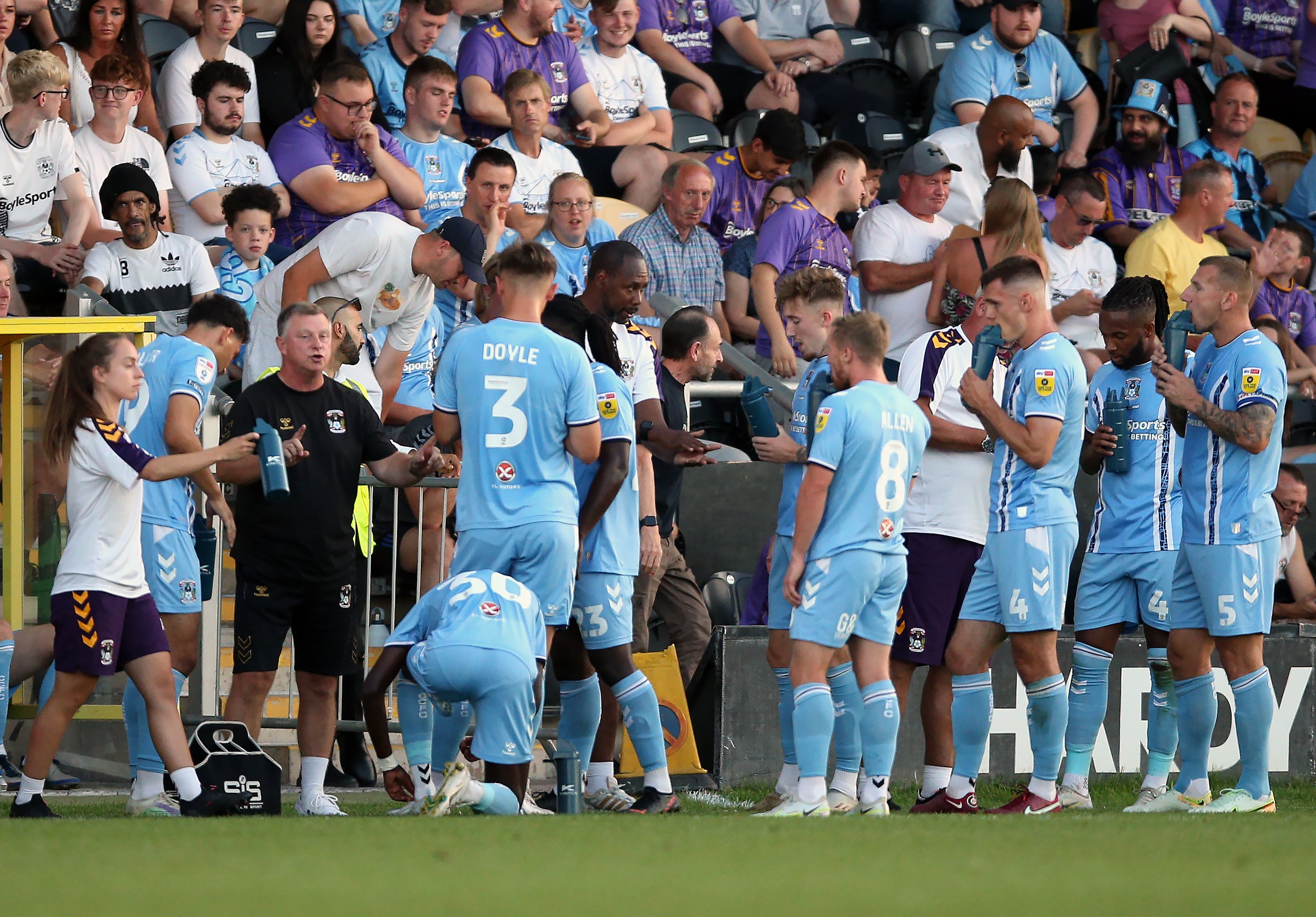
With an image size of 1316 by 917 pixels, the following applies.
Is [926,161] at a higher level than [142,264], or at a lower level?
higher

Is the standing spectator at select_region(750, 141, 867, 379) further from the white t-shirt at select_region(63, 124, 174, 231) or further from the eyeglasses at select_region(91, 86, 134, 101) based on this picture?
the eyeglasses at select_region(91, 86, 134, 101)

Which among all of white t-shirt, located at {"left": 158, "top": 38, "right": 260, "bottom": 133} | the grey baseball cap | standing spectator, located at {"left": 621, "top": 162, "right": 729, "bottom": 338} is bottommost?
standing spectator, located at {"left": 621, "top": 162, "right": 729, "bottom": 338}

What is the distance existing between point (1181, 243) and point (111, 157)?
6988 millimetres

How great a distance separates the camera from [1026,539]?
21.9 feet

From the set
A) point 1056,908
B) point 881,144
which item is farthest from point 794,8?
point 1056,908

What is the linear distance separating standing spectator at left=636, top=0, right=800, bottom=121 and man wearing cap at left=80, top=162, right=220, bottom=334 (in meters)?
5.17

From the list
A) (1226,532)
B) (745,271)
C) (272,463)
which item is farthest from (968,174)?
(272,463)

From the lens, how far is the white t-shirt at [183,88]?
1063 centimetres

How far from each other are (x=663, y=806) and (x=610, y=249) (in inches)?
90.2

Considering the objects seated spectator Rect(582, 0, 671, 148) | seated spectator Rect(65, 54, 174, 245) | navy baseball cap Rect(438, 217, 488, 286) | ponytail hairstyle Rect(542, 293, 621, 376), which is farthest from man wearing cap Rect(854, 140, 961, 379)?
seated spectator Rect(65, 54, 174, 245)

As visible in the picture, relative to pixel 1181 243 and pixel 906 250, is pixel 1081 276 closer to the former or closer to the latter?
pixel 1181 243

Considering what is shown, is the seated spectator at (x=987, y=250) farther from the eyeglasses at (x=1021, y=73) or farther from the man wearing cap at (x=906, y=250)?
the eyeglasses at (x=1021, y=73)

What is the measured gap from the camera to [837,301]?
Answer: 7.37 meters

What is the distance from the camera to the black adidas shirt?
6.69 metres
